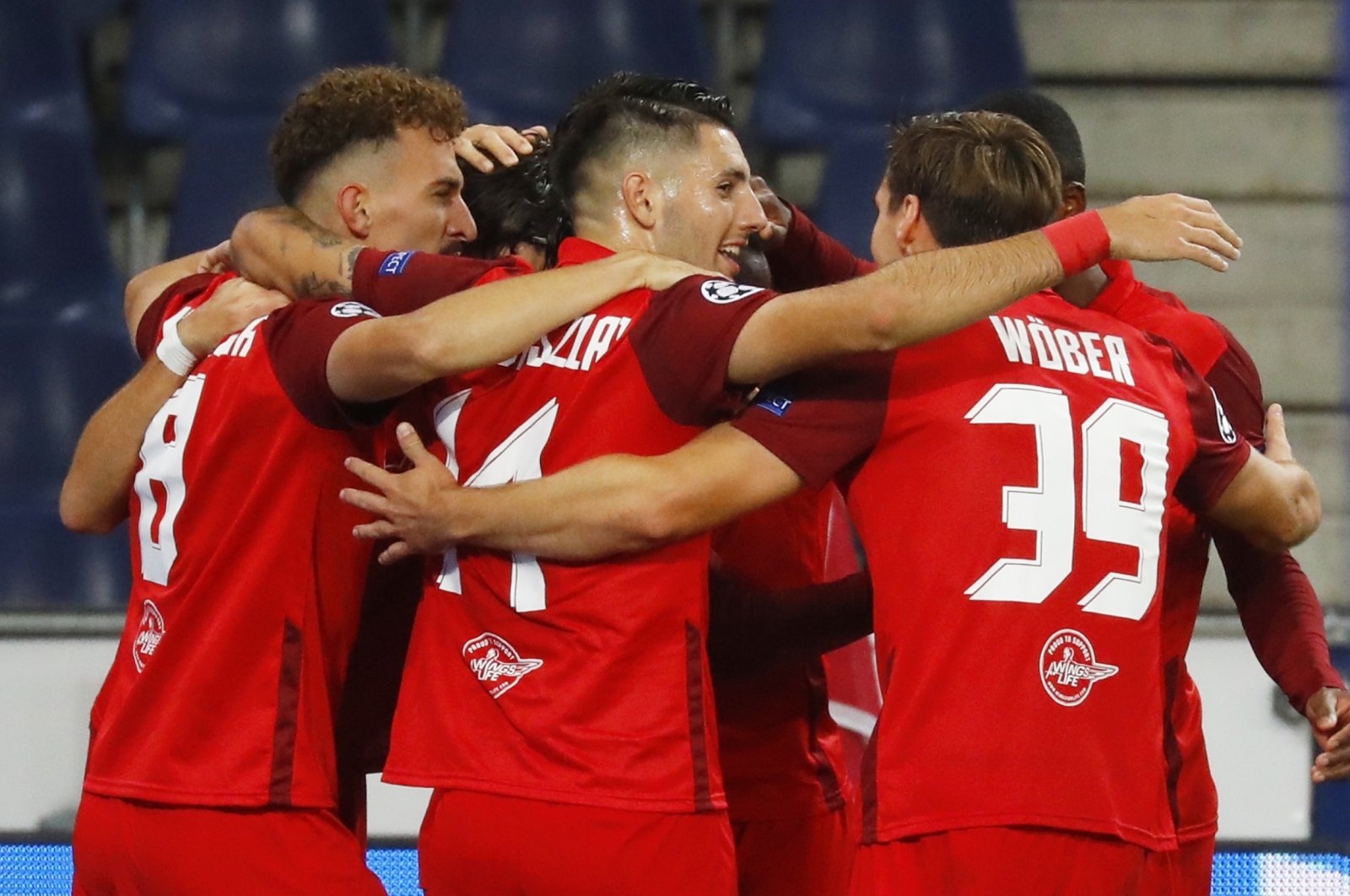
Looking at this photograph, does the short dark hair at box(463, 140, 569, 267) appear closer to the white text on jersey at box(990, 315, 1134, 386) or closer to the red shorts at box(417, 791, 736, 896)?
the white text on jersey at box(990, 315, 1134, 386)

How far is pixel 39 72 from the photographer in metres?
6.70

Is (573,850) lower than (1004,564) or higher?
lower

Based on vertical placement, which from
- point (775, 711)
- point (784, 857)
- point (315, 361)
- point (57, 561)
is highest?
point (315, 361)

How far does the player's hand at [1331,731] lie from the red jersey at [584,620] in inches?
41.5

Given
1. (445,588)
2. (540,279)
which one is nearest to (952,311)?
(540,279)

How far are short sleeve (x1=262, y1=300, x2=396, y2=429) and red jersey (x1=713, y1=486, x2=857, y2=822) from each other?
715mm

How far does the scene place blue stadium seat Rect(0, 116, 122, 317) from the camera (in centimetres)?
650

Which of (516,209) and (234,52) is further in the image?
(234,52)

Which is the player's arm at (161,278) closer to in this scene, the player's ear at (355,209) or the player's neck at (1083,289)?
the player's ear at (355,209)

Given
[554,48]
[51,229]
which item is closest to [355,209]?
[51,229]

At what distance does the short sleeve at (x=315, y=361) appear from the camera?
2.63m

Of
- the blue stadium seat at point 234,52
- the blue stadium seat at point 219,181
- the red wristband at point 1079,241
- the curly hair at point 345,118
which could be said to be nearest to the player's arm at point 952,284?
the red wristband at point 1079,241

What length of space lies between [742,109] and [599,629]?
496 centimetres

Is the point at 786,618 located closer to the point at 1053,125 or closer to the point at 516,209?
the point at 516,209
